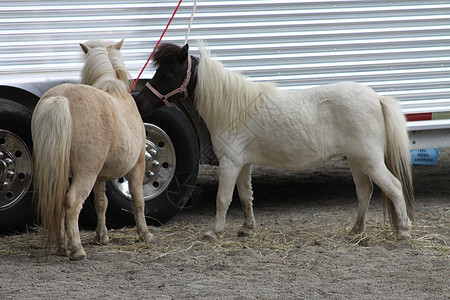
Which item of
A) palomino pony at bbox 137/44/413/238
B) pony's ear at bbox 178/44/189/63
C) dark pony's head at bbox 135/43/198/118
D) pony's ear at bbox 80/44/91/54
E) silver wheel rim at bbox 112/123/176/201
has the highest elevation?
pony's ear at bbox 80/44/91/54

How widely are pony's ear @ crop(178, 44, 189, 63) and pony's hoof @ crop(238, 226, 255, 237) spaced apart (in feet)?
5.05

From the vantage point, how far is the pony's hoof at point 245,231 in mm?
5395

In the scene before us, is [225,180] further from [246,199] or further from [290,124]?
[290,124]

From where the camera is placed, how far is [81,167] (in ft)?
14.3

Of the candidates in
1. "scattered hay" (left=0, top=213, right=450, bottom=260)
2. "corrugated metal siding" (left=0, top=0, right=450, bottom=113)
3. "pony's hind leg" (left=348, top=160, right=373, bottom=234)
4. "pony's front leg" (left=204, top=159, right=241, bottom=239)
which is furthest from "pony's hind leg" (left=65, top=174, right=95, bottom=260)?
"pony's hind leg" (left=348, top=160, right=373, bottom=234)

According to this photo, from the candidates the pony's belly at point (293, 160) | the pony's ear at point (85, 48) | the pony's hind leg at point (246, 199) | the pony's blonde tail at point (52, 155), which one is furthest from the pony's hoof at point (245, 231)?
the pony's ear at point (85, 48)

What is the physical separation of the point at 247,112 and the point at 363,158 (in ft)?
3.28

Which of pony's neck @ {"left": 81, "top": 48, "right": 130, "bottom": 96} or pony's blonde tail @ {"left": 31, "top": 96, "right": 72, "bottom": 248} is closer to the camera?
pony's blonde tail @ {"left": 31, "top": 96, "right": 72, "bottom": 248}

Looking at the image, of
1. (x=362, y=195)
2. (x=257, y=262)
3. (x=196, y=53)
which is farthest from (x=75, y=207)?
(x=362, y=195)

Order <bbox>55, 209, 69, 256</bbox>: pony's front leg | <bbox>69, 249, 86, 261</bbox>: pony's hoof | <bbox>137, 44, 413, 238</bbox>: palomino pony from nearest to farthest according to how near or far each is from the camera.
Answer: <bbox>69, 249, 86, 261</bbox>: pony's hoof < <bbox>55, 209, 69, 256</bbox>: pony's front leg < <bbox>137, 44, 413, 238</bbox>: palomino pony

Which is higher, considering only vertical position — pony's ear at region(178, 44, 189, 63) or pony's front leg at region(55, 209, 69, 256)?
pony's ear at region(178, 44, 189, 63)

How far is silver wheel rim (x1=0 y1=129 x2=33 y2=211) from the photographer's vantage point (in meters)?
5.39

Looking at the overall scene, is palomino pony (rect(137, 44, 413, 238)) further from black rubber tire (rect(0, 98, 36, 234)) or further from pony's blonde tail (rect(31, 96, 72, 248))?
black rubber tire (rect(0, 98, 36, 234))

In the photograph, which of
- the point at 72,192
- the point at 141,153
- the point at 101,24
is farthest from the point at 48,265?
the point at 101,24
